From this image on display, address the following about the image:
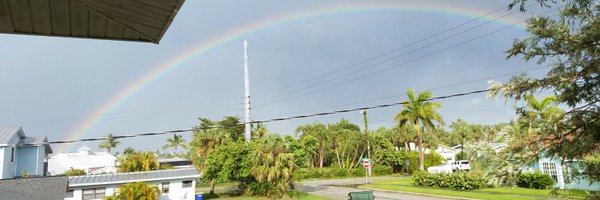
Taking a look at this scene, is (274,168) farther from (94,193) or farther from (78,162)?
(78,162)

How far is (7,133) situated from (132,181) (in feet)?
38.3

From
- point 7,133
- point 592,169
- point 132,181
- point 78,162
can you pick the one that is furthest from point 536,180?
point 78,162

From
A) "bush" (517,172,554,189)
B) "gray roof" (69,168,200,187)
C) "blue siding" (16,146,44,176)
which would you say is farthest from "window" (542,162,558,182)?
"blue siding" (16,146,44,176)

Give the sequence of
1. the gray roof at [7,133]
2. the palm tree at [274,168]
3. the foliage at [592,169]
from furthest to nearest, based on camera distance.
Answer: the palm tree at [274,168]
the gray roof at [7,133]
the foliage at [592,169]

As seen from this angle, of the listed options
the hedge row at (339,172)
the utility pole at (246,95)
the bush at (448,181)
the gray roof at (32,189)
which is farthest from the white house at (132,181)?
the hedge row at (339,172)

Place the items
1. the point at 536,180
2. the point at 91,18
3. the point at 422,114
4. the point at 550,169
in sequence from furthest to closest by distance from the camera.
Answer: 1. the point at 422,114
2. the point at 550,169
3. the point at 536,180
4. the point at 91,18

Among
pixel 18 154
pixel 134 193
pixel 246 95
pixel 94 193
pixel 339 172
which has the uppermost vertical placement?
pixel 246 95

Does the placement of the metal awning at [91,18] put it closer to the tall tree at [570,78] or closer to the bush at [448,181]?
the tall tree at [570,78]

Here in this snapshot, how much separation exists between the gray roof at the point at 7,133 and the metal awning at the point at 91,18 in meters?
31.7

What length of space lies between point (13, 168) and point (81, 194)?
883 centimetres

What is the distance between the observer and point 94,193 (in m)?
26.4

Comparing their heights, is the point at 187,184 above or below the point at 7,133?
below

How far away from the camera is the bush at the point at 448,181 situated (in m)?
31.3

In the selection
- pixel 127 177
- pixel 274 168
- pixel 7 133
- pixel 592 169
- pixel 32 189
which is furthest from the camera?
pixel 274 168
